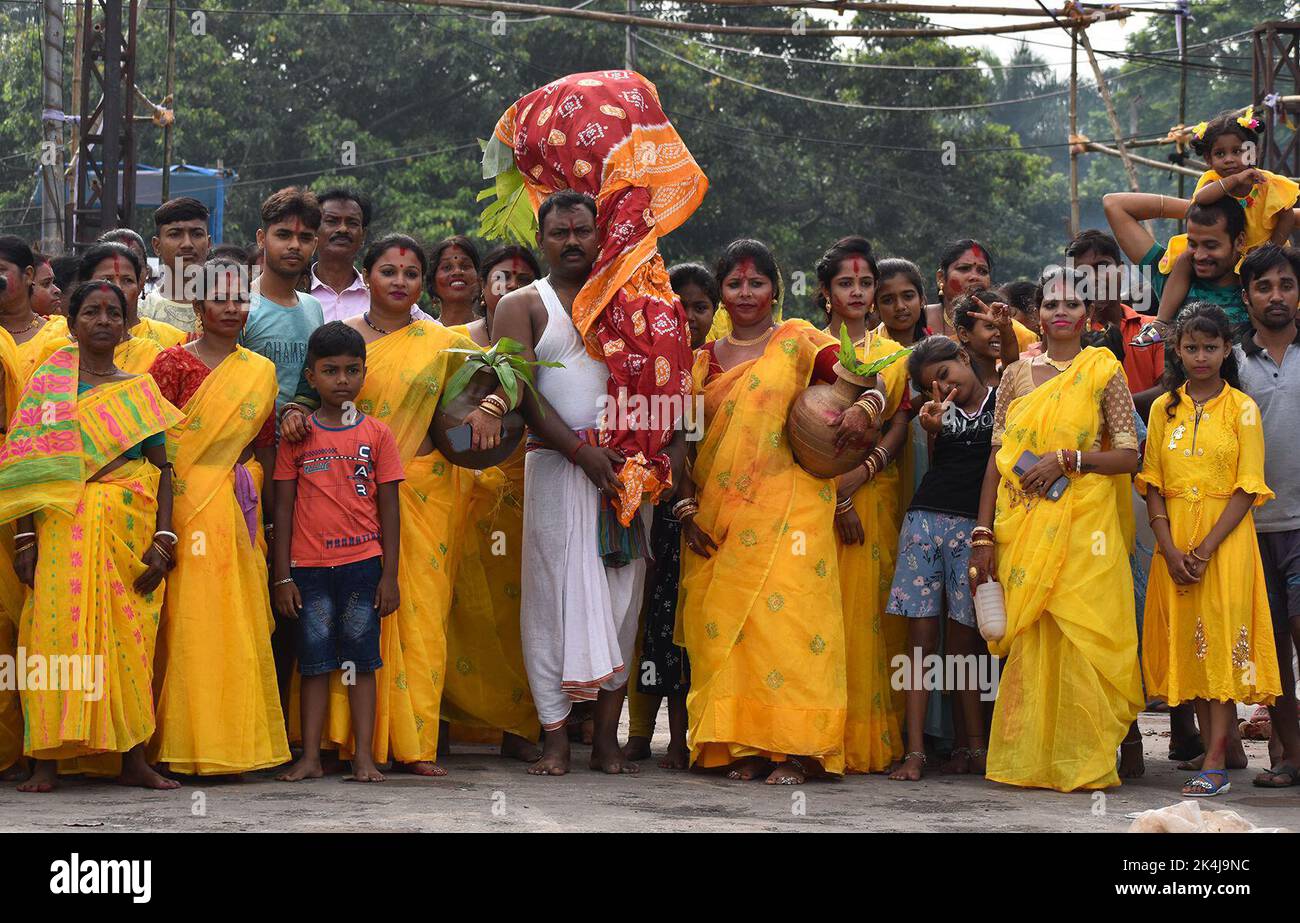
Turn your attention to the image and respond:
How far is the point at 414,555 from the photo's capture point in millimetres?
6477

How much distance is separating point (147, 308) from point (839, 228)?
79.6ft

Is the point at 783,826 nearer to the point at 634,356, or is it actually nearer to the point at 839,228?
the point at 634,356

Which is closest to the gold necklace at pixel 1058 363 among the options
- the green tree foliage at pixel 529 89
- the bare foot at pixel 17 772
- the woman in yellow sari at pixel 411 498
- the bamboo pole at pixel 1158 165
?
the woman in yellow sari at pixel 411 498

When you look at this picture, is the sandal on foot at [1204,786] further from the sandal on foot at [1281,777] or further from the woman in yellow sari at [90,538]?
the woman in yellow sari at [90,538]

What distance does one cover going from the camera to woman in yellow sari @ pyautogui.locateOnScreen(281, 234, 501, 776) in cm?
629

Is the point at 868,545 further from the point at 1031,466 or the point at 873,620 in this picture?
the point at 1031,466

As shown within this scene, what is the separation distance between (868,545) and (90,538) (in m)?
3.23

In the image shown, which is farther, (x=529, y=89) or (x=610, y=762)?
(x=529, y=89)

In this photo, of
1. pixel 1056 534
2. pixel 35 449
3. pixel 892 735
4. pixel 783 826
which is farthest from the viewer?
pixel 892 735

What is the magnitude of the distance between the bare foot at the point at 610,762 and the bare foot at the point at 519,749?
429mm

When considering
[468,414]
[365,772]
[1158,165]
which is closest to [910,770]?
[365,772]

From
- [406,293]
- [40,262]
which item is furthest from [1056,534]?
[40,262]

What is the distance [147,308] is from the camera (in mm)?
7160

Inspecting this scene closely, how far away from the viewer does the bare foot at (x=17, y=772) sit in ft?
19.8
